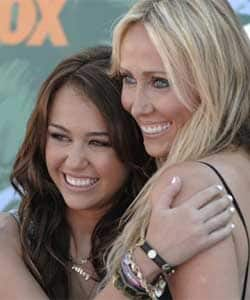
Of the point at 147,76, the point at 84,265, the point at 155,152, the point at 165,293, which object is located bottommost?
the point at 84,265

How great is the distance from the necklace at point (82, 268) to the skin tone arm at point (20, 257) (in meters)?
0.16

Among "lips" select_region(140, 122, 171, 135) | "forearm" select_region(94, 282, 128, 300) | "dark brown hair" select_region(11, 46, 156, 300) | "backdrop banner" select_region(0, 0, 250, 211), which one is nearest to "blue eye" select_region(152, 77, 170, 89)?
"lips" select_region(140, 122, 171, 135)

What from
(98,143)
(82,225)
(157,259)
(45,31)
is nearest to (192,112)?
(157,259)

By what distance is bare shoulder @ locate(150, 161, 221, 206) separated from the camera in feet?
5.85

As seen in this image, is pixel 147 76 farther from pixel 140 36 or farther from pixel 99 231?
pixel 99 231

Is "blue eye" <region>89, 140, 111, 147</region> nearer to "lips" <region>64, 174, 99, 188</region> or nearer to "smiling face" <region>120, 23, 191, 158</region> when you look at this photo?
"lips" <region>64, 174, 99, 188</region>

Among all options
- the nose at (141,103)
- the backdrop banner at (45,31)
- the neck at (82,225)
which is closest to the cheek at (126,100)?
the nose at (141,103)

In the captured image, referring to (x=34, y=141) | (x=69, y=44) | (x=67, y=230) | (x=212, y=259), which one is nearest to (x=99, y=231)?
(x=67, y=230)

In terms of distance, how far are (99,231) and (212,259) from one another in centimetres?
87

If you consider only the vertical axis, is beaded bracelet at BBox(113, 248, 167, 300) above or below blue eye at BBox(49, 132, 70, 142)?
below

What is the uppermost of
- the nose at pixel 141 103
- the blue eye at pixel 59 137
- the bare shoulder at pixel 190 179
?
the nose at pixel 141 103

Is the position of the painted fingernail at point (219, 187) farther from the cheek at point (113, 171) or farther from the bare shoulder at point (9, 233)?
the bare shoulder at point (9, 233)

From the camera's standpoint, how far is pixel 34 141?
8.43ft

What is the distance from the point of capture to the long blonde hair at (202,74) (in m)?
1.98
